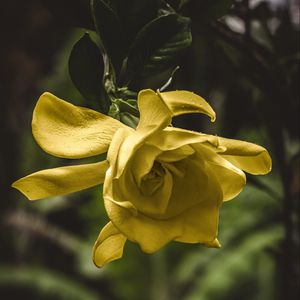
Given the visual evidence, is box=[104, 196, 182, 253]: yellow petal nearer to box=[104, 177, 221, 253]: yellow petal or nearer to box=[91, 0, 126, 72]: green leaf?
box=[104, 177, 221, 253]: yellow petal

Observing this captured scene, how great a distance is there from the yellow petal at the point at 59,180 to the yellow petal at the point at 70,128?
0.01 metres

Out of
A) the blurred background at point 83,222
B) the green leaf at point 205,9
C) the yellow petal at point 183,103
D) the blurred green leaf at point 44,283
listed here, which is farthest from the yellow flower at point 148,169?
the blurred green leaf at point 44,283

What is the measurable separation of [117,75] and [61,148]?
9 centimetres

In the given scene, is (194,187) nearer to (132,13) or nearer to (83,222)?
(132,13)

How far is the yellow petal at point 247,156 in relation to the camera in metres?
0.40

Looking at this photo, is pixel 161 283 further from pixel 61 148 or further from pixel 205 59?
pixel 61 148

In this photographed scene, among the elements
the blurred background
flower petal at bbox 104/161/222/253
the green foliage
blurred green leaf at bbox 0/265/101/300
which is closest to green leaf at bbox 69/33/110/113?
the green foliage

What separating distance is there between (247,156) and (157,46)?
11cm

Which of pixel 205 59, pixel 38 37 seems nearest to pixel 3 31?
pixel 38 37

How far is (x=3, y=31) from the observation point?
3.58 meters

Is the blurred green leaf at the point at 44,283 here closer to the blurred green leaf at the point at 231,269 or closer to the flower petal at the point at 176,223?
the blurred green leaf at the point at 231,269

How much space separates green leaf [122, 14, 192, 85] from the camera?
0.46 meters

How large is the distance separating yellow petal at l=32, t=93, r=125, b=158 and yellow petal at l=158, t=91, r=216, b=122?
42 mm

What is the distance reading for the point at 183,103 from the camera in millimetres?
379
